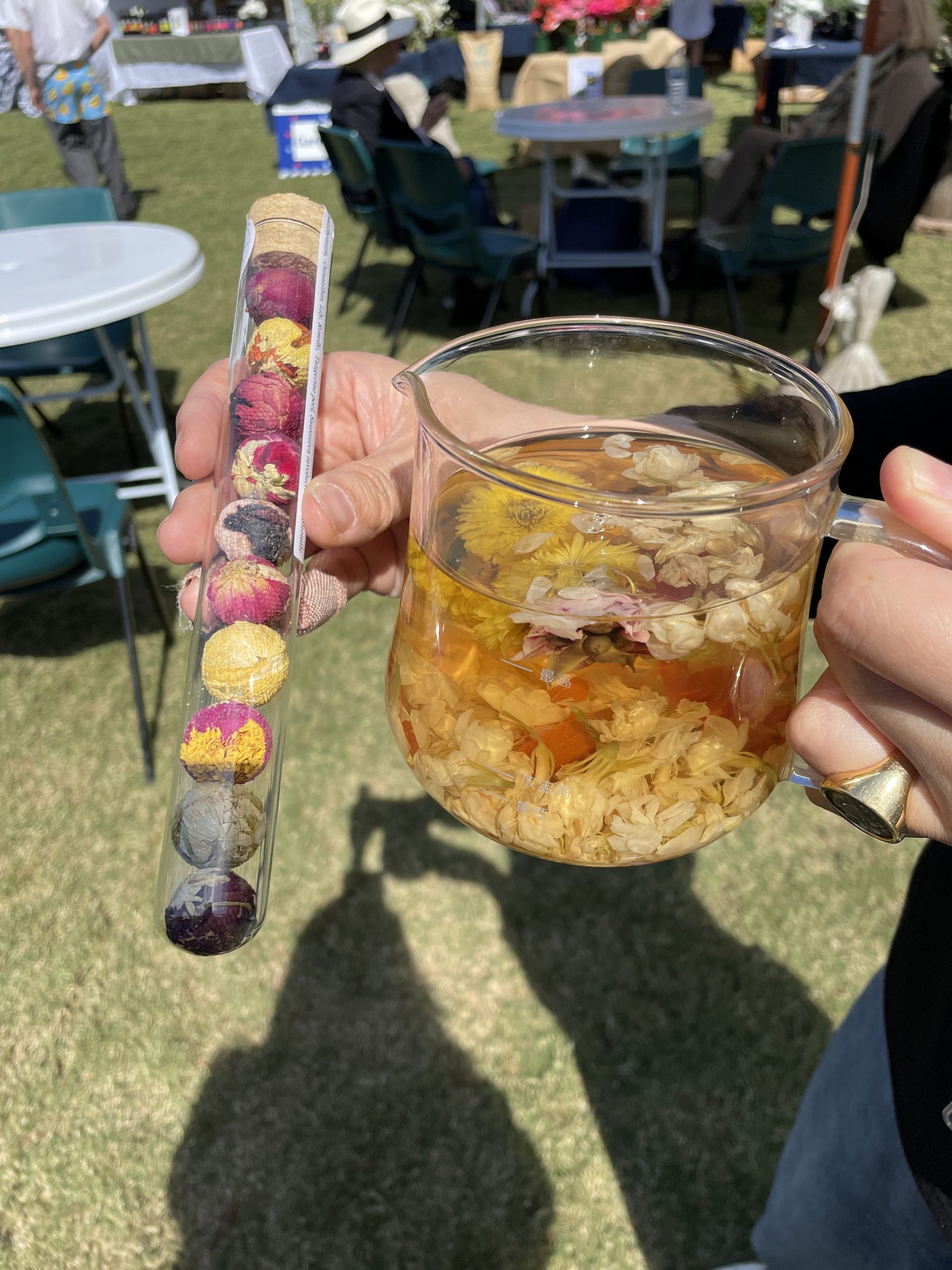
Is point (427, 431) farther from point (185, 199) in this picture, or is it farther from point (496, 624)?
point (185, 199)

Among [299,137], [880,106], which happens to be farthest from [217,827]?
[299,137]

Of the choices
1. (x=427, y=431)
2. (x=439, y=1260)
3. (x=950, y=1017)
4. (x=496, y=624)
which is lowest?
(x=439, y=1260)

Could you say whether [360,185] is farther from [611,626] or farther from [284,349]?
[611,626]

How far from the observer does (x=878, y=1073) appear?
126 centimetres

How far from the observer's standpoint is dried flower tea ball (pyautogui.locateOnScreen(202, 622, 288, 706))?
87 centimetres

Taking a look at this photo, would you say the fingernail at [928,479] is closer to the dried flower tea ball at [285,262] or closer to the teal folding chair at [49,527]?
the dried flower tea ball at [285,262]

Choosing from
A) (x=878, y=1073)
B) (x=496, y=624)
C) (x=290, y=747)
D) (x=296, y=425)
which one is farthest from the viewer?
(x=290, y=747)

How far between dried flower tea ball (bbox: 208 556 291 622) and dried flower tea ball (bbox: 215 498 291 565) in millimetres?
13

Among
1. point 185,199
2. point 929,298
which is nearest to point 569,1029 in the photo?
point 929,298

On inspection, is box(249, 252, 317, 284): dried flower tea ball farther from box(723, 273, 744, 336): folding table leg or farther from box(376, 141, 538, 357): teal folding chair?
box(723, 273, 744, 336): folding table leg

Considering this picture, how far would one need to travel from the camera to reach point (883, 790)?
771 mm

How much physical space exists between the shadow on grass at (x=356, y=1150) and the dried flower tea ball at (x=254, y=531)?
159 cm

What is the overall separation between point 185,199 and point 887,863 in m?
9.15

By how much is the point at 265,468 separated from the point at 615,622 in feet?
1.62
